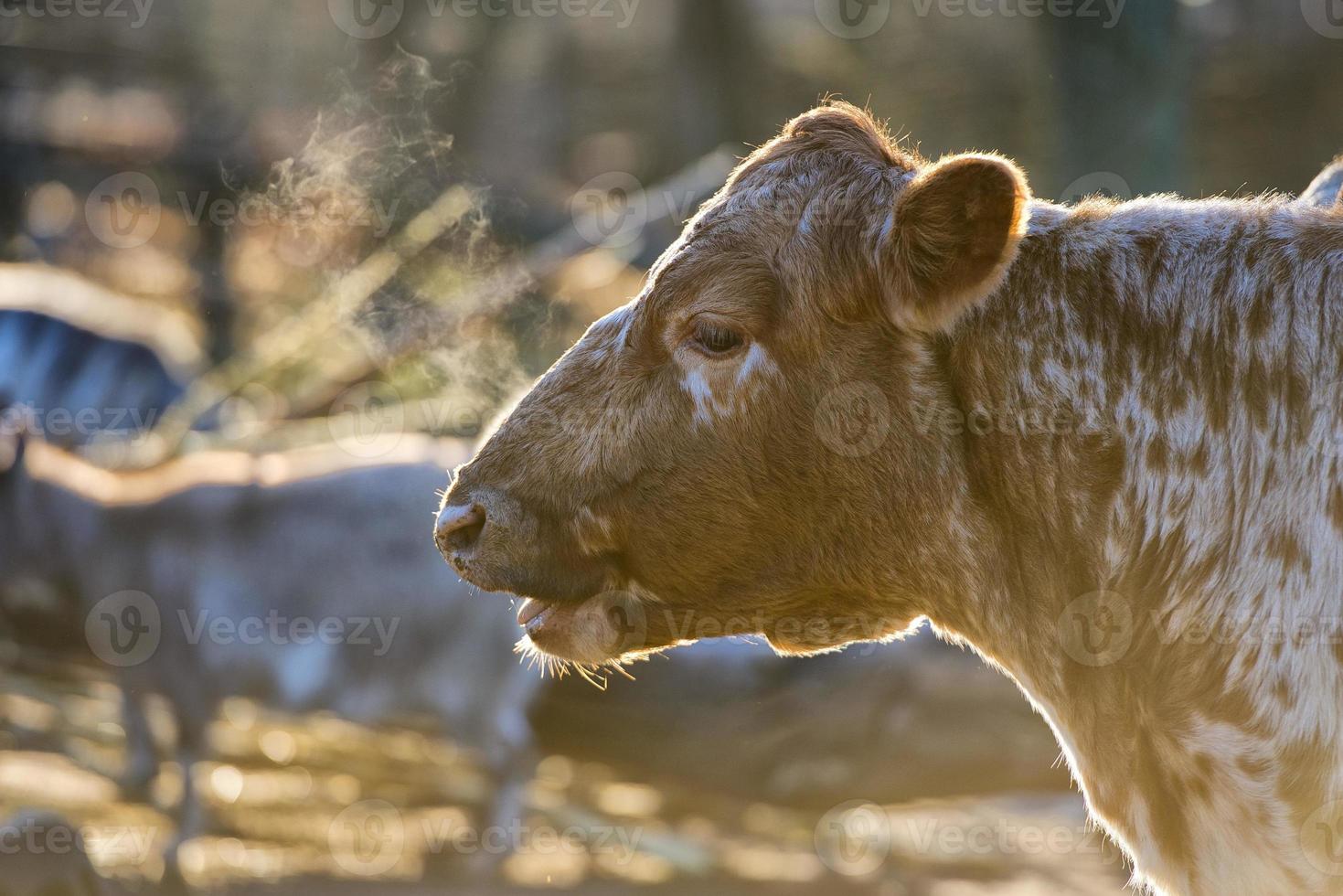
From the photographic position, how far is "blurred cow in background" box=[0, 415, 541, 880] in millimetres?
6953

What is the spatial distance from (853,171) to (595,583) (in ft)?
3.35

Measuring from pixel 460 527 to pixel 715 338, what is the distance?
0.66 m

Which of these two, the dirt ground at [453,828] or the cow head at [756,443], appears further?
the dirt ground at [453,828]

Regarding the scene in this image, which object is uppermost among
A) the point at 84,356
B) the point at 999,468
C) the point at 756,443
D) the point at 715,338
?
the point at 84,356

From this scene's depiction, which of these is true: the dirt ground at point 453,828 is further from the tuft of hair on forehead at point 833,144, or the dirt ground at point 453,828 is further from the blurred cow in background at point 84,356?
the tuft of hair on forehead at point 833,144

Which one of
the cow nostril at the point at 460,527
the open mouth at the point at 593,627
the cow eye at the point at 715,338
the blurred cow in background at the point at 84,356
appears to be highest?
the blurred cow in background at the point at 84,356

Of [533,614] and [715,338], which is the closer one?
[715,338]

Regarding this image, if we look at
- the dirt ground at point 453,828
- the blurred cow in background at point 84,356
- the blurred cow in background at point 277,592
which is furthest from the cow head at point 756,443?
the blurred cow in background at point 84,356

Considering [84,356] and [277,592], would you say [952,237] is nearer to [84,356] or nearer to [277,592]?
[277,592]

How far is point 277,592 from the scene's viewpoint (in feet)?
23.8

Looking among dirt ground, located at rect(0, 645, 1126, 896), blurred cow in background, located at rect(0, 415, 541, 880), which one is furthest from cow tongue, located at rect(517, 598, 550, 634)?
blurred cow in background, located at rect(0, 415, 541, 880)

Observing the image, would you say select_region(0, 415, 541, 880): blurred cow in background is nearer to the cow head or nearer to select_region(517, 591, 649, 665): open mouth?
select_region(517, 591, 649, 665): open mouth

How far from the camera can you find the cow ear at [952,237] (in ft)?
7.48

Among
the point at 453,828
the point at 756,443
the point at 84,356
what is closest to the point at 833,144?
the point at 756,443
